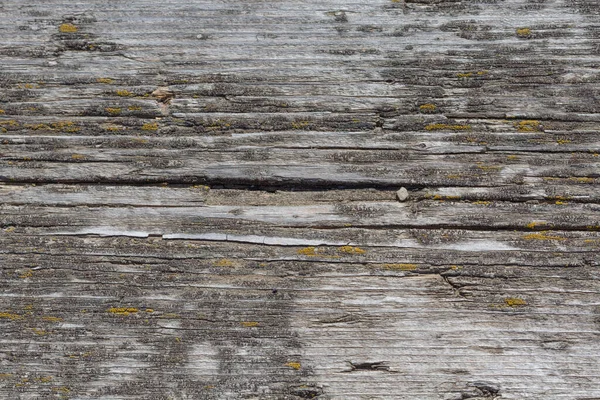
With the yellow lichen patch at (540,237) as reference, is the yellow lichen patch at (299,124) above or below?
above

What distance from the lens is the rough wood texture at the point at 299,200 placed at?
5.14ft

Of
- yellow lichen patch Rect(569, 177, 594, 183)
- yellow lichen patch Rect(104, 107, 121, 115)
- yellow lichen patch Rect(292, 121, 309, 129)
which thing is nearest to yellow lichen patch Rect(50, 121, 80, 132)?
yellow lichen patch Rect(104, 107, 121, 115)

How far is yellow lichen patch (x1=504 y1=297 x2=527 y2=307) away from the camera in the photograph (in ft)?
5.18

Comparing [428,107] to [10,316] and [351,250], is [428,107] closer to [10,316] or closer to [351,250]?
[351,250]

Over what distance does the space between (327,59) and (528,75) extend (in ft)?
2.12

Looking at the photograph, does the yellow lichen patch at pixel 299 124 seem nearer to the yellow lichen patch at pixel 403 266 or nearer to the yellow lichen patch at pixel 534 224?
the yellow lichen patch at pixel 403 266

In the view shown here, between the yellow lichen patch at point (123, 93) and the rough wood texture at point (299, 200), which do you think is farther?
the yellow lichen patch at point (123, 93)

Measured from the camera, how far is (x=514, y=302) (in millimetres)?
1580

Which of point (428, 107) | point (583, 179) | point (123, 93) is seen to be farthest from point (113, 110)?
point (583, 179)

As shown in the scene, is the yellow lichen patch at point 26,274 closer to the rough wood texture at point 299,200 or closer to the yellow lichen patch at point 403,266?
the rough wood texture at point 299,200

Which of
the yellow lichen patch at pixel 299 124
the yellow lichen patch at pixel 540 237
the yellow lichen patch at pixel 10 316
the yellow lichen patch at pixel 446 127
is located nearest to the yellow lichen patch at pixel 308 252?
the yellow lichen patch at pixel 299 124

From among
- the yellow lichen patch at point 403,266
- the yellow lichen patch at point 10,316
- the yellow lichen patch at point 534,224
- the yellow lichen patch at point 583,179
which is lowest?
the yellow lichen patch at point 10,316

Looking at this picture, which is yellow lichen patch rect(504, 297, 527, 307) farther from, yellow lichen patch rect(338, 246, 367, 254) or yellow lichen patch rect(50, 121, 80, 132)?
yellow lichen patch rect(50, 121, 80, 132)

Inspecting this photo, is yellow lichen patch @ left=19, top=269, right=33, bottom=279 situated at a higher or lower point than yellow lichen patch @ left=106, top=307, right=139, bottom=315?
higher
